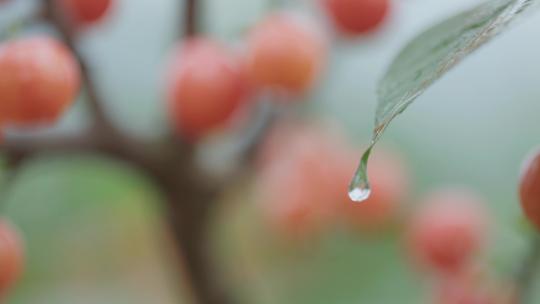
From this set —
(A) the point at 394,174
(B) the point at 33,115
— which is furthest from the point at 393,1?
(A) the point at 394,174

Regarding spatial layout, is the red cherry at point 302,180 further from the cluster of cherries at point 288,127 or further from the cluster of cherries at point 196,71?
the cluster of cherries at point 196,71

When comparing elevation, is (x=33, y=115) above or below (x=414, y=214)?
above

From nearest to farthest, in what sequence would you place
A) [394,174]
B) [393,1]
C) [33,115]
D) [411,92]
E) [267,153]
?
[411,92] → [33,115] → [393,1] → [267,153] → [394,174]

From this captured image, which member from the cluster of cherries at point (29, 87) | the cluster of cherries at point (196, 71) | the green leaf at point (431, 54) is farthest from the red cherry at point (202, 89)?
the green leaf at point (431, 54)

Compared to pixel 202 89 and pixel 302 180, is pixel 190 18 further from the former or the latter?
pixel 302 180

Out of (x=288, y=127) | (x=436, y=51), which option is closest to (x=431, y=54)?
(x=436, y=51)

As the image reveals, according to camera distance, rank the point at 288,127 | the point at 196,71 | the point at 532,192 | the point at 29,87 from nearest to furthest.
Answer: the point at 532,192
the point at 29,87
the point at 196,71
the point at 288,127

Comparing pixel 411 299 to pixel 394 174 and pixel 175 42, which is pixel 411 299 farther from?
pixel 175 42
